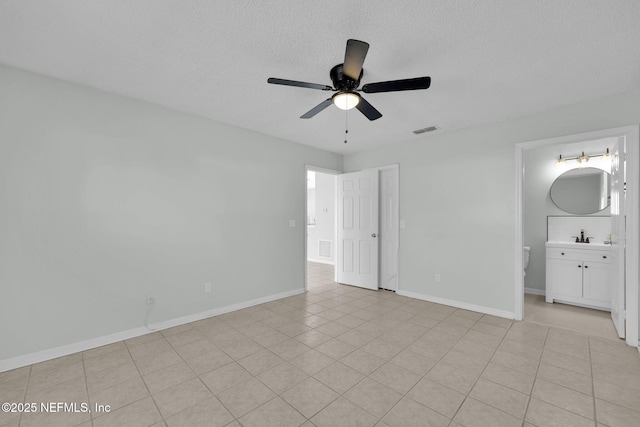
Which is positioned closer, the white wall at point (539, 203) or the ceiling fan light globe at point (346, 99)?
the ceiling fan light globe at point (346, 99)

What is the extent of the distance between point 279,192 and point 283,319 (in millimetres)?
1883

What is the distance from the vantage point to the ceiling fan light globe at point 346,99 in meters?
2.18

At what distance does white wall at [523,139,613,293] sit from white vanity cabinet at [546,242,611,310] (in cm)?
42

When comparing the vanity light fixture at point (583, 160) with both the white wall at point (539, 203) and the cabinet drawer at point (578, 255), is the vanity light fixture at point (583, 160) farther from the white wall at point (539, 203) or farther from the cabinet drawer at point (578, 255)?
the cabinet drawer at point (578, 255)

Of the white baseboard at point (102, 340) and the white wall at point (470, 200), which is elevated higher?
the white wall at point (470, 200)

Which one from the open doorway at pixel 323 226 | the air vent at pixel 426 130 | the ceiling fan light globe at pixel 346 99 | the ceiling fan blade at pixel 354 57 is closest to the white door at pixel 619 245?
the air vent at pixel 426 130

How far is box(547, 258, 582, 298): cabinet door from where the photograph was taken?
3.90 m

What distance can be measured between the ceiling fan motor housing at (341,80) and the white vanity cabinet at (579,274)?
13.2ft

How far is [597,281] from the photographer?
12.3 ft

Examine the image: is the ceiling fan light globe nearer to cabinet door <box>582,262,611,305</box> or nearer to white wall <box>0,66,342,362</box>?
white wall <box>0,66,342,362</box>

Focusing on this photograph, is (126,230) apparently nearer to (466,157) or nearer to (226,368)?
(226,368)

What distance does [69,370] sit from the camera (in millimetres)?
2314

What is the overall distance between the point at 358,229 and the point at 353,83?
327 cm

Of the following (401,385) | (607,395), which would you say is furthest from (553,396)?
(401,385)
